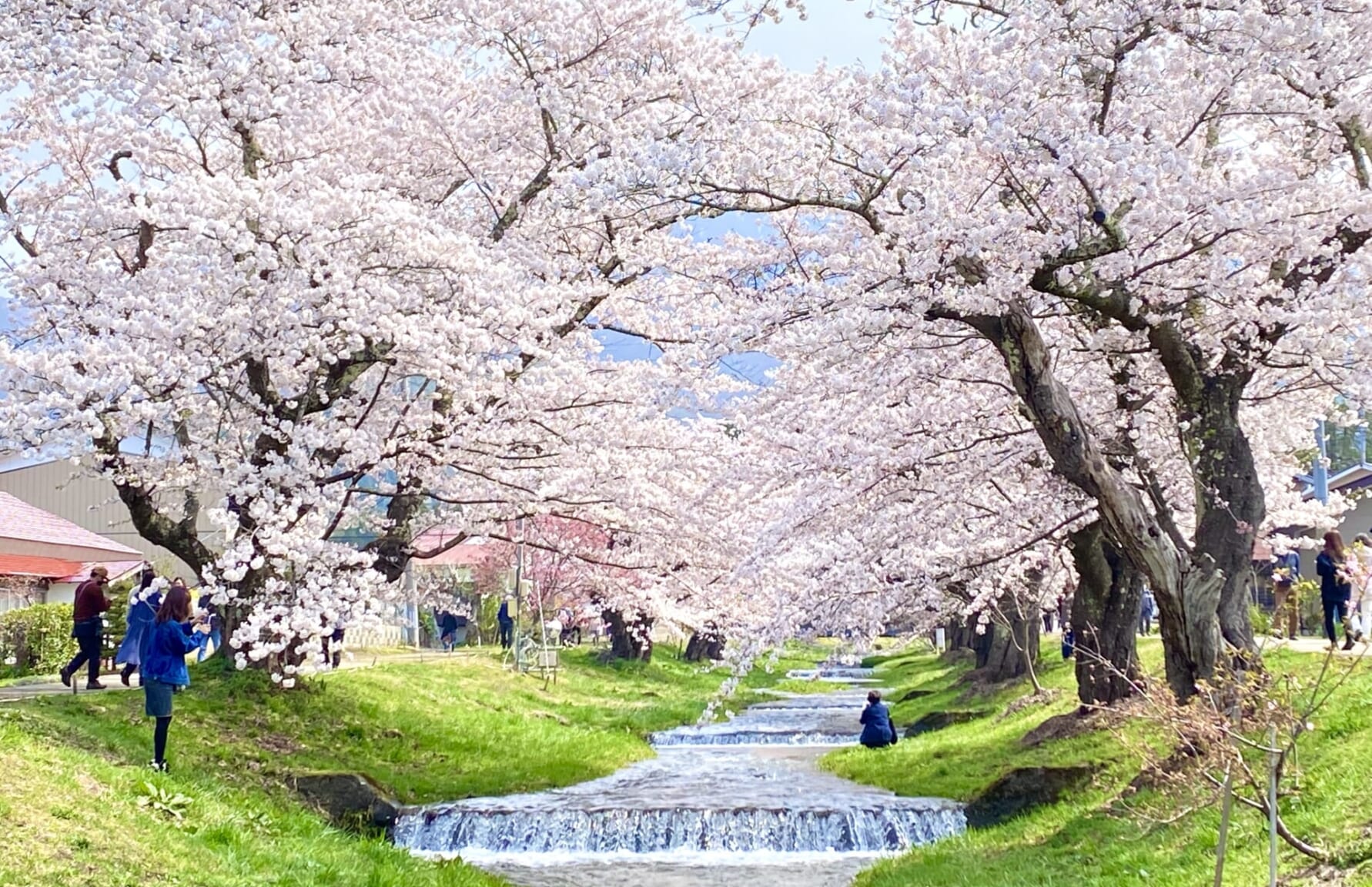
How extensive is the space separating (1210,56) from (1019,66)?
5.30 ft

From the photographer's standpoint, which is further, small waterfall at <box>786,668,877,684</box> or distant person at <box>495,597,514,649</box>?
small waterfall at <box>786,668,877,684</box>

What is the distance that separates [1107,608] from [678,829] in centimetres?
626

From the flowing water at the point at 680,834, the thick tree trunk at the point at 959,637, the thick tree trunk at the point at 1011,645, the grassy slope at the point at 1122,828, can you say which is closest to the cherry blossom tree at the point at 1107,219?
the grassy slope at the point at 1122,828

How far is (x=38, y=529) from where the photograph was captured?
34.1 metres

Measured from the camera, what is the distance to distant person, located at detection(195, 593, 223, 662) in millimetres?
15414

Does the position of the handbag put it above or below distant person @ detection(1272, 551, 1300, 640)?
below

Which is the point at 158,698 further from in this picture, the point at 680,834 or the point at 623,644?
the point at 623,644

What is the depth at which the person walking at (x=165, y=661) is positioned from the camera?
1246cm

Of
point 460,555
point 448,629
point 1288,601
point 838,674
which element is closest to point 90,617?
point 1288,601

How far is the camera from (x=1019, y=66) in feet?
37.8

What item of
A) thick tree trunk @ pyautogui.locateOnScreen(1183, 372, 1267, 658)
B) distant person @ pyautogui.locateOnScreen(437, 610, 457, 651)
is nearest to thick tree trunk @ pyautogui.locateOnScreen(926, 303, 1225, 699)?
thick tree trunk @ pyautogui.locateOnScreen(1183, 372, 1267, 658)

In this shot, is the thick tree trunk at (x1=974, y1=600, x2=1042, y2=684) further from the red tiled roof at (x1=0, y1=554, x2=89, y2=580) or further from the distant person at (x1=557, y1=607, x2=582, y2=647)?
the red tiled roof at (x1=0, y1=554, x2=89, y2=580)

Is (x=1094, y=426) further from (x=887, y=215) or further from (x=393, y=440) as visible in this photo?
(x=393, y=440)

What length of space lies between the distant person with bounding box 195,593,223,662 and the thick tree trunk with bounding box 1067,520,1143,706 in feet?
35.3
